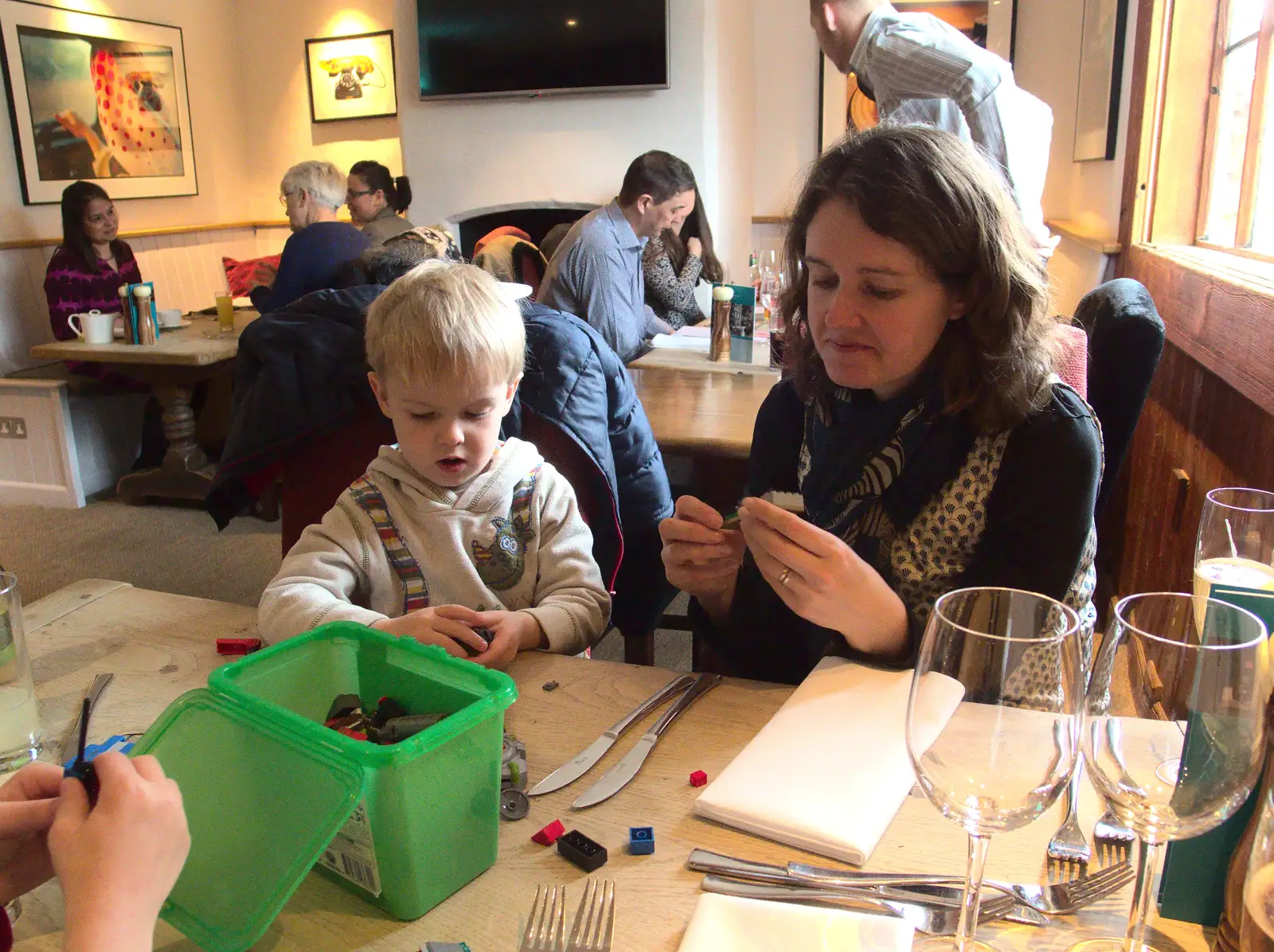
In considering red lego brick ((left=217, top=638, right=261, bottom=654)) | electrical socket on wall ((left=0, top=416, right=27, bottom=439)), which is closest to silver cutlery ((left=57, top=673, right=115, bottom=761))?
red lego brick ((left=217, top=638, right=261, bottom=654))

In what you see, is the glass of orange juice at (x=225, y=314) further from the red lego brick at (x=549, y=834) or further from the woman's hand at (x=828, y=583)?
the red lego brick at (x=549, y=834)

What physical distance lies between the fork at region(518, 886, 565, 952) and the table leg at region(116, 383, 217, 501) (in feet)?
13.1

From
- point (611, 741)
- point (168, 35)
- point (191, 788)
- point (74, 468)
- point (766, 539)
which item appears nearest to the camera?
point (191, 788)

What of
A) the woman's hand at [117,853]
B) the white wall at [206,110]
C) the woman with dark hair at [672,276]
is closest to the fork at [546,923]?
the woman's hand at [117,853]

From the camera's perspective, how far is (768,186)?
5.84 metres

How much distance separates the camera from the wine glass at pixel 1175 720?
56cm

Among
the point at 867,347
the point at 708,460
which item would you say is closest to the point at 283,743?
the point at 867,347

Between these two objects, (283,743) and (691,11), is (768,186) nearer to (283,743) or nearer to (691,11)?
(691,11)

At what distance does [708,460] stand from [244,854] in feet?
5.59

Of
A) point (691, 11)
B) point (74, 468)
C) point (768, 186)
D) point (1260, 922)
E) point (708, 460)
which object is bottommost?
point (74, 468)

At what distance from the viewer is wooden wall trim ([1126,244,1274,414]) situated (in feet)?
5.50

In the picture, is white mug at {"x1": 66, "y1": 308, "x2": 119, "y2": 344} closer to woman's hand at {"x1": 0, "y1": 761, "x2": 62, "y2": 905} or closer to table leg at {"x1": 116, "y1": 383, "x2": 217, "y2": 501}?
table leg at {"x1": 116, "y1": 383, "x2": 217, "y2": 501}

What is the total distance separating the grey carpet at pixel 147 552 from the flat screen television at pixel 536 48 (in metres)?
2.84

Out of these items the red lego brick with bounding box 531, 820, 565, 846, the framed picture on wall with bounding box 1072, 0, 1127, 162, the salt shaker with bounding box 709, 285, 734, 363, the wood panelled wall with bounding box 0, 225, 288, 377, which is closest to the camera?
the red lego brick with bounding box 531, 820, 565, 846
